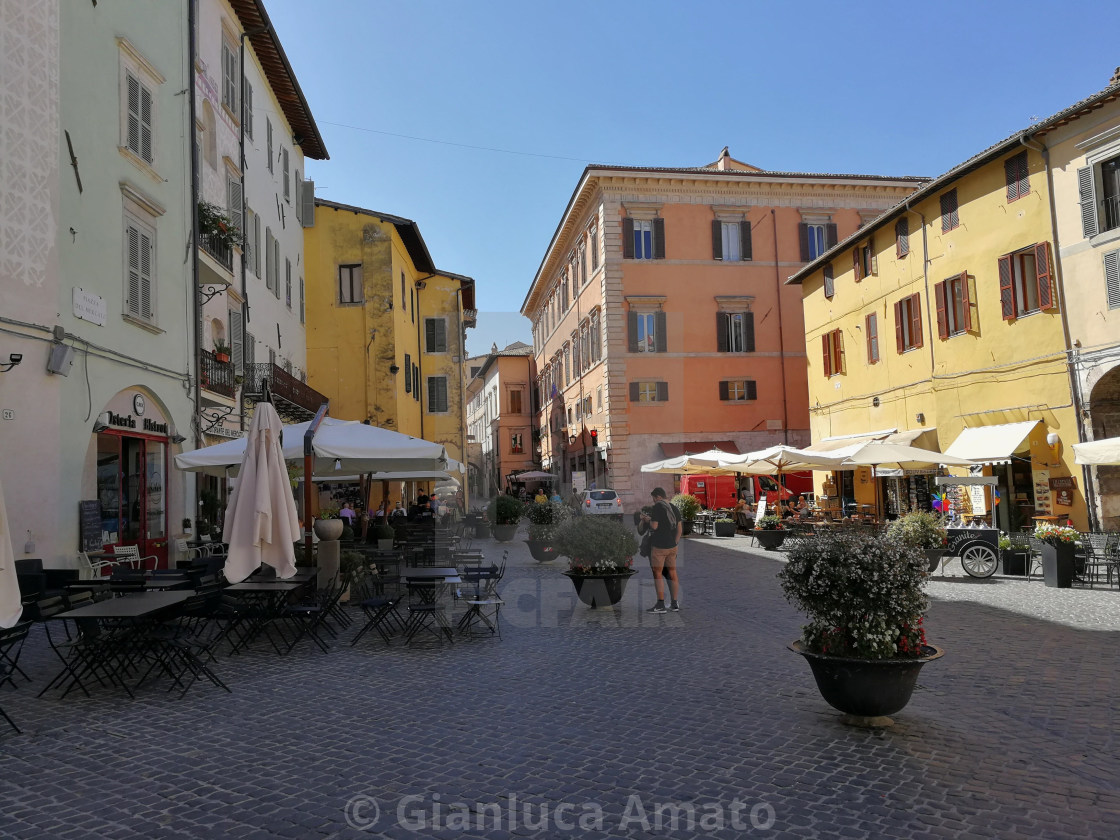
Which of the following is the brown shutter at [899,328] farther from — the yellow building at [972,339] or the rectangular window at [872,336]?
the rectangular window at [872,336]

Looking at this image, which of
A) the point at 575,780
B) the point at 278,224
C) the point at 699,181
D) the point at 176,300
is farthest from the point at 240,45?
the point at 575,780

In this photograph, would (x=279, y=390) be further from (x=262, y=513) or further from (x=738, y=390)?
(x=738, y=390)

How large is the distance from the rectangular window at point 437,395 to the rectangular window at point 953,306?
70.4ft

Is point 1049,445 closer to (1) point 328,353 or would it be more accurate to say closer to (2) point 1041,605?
(2) point 1041,605

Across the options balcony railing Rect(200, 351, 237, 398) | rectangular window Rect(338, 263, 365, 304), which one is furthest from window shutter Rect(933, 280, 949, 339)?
rectangular window Rect(338, 263, 365, 304)

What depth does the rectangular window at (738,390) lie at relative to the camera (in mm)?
35312

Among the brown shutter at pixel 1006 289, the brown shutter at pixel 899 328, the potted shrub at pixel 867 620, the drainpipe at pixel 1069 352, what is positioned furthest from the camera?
the brown shutter at pixel 899 328

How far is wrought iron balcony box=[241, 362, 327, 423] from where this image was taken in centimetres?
2045

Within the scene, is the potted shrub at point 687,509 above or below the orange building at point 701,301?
below

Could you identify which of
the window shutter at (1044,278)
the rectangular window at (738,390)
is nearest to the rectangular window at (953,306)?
the window shutter at (1044,278)

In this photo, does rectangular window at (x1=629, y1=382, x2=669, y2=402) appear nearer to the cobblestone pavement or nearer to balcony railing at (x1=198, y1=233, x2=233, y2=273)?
balcony railing at (x1=198, y1=233, x2=233, y2=273)

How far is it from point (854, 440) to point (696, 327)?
455 inches

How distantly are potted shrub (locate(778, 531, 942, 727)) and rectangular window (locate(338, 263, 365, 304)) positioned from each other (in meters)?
27.2

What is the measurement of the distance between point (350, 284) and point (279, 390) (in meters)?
11.1
